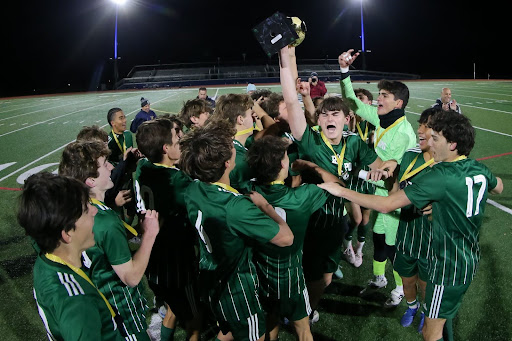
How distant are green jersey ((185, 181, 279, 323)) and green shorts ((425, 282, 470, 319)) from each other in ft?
4.54

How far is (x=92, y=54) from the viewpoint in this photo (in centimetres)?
6234

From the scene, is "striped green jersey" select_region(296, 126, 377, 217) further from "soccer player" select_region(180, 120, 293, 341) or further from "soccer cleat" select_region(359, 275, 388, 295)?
"soccer cleat" select_region(359, 275, 388, 295)

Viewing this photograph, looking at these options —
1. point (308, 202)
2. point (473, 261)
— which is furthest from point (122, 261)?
point (473, 261)

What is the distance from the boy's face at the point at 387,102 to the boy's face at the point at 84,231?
3596 millimetres

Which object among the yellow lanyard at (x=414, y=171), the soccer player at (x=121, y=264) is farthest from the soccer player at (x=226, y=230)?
the yellow lanyard at (x=414, y=171)

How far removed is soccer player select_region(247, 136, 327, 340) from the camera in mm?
2748

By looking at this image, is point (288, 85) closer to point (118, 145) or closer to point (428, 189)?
point (428, 189)

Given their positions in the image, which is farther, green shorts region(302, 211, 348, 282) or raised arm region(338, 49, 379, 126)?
raised arm region(338, 49, 379, 126)

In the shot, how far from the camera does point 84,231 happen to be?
1.90 m

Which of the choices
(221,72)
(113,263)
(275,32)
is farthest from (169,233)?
(221,72)

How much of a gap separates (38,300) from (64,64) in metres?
66.2

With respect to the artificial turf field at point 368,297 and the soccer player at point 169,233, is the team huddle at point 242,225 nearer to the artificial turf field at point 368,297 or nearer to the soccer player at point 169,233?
the soccer player at point 169,233

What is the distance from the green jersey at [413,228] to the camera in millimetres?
3260

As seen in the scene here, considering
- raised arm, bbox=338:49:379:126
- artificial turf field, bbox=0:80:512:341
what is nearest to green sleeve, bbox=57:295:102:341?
artificial turf field, bbox=0:80:512:341
